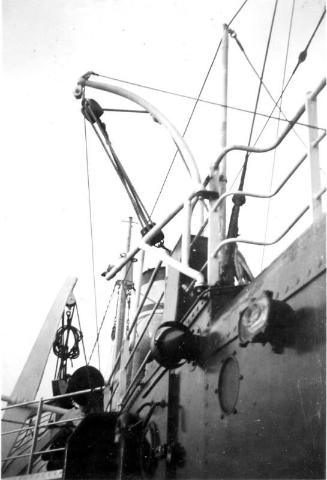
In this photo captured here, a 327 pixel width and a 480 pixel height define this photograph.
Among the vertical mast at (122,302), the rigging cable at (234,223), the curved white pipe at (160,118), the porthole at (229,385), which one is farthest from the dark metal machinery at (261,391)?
the vertical mast at (122,302)

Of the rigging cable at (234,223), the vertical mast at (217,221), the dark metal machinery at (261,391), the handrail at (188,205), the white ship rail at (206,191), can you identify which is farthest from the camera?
the rigging cable at (234,223)

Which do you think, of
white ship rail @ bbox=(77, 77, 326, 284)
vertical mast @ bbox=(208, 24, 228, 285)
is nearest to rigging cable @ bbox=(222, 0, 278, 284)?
vertical mast @ bbox=(208, 24, 228, 285)

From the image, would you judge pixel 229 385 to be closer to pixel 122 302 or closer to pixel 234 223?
pixel 234 223

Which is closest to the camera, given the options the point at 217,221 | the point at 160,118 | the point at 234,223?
the point at 217,221

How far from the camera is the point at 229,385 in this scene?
366 cm

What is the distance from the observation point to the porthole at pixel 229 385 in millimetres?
3533

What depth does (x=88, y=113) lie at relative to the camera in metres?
7.55

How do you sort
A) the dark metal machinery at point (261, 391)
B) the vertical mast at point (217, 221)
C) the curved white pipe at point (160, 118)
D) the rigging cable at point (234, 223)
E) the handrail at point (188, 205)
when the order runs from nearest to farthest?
the dark metal machinery at point (261, 391), the handrail at point (188, 205), the vertical mast at point (217, 221), the rigging cable at point (234, 223), the curved white pipe at point (160, 118)

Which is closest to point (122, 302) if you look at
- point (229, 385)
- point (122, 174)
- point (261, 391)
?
point (122, 174)

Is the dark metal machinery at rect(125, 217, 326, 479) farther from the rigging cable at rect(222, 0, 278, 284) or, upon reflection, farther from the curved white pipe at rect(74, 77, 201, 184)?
the curved white pipe at rect(74, 77, 201, 184)

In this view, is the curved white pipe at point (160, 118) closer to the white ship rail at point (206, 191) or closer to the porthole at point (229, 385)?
the white ship rail at point (206, 191)

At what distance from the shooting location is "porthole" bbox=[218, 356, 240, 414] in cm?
353

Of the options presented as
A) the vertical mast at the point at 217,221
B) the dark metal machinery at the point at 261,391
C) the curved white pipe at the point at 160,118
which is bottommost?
the dark metal machinery at the point at 261,391

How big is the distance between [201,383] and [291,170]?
1.97 meters
